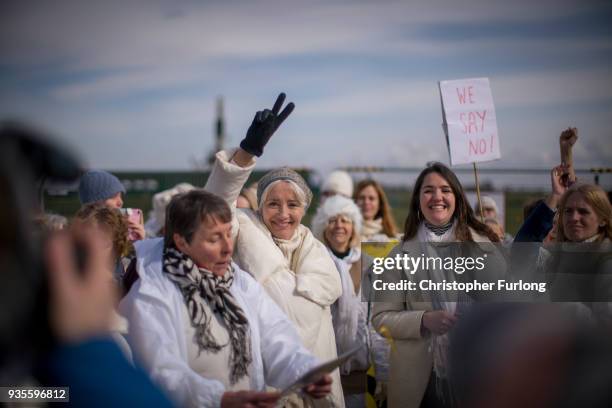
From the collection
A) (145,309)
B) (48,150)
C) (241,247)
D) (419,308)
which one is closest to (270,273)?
(241,247)

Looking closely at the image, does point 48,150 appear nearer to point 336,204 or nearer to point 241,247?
point 241,247

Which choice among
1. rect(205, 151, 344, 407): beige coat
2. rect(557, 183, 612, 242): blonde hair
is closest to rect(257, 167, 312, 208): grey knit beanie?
rect(205, 151, 344, 407): beige coat

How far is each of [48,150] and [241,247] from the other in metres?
2.13

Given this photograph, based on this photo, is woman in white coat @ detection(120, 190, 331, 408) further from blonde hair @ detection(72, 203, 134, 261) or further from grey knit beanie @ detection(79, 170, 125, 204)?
grey knit beanie @ detection(79, 170, 125, 204)

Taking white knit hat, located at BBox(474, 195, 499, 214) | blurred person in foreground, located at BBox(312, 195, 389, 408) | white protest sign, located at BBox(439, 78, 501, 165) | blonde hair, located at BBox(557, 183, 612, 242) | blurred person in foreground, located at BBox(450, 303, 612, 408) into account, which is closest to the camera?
blurred person in foreground, located at BBox(450, 303, 612, 408)

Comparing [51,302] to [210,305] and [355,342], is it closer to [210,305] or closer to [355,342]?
[210,305]

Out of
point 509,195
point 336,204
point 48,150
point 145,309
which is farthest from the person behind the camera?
point 509,195

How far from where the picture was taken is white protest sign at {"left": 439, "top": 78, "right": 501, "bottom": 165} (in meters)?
4.58

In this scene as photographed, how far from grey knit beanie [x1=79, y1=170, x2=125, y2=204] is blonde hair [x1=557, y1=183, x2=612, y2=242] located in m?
2.94

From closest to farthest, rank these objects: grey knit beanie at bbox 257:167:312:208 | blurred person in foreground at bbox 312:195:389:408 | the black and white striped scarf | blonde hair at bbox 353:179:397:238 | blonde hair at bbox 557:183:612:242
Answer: the black and white striped scarf
blonde hair at bbox 557:183:612:242
grey knit beanie at bbox 257:167:312:208
blurred person in foreground at bbox 312:195:389:408
blonde hair at bbox 353:179:397:238

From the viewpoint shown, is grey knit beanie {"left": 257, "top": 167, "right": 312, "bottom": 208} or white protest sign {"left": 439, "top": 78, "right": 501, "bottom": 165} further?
white protest sign {"left": 439, "top": 78, "right": 501, "bottom": 165}

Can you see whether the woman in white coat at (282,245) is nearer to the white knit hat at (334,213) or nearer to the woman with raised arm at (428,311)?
the woman with raised arm at (428,311)

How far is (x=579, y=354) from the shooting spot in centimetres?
94

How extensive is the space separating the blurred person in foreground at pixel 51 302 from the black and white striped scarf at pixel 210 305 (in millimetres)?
999
